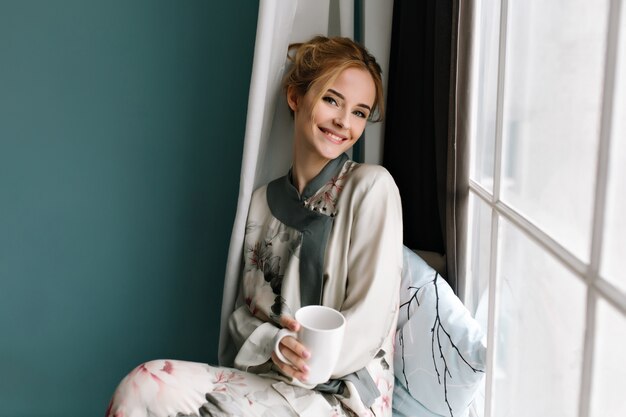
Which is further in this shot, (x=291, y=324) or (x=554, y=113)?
(x=291, y=324)

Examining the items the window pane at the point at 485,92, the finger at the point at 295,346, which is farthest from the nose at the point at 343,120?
the finger at the point at 295,346

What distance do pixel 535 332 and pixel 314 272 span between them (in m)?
0.50

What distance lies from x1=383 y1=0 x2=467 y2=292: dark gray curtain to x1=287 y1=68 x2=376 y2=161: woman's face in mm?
139

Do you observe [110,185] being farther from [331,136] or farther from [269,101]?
[331,136]

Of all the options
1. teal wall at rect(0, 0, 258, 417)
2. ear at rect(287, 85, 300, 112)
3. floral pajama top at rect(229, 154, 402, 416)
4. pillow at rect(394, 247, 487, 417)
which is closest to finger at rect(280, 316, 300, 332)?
floral pajama top at rect(229, 154, 402, 416)

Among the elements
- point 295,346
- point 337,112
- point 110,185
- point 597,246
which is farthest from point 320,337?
point 110,185

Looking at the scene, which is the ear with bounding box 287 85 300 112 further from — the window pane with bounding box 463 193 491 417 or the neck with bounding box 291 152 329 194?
the window pane with bounding box 463 193 491 417

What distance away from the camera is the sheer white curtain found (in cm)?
121

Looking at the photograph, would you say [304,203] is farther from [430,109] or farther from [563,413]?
[563,413]

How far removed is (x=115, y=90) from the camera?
5.33 ft

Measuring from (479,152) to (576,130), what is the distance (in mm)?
500

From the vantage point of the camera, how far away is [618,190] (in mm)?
543

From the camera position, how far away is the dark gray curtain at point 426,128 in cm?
109

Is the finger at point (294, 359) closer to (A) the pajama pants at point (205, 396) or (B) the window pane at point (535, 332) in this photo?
(A) the pajama pants at point (205, 396)
